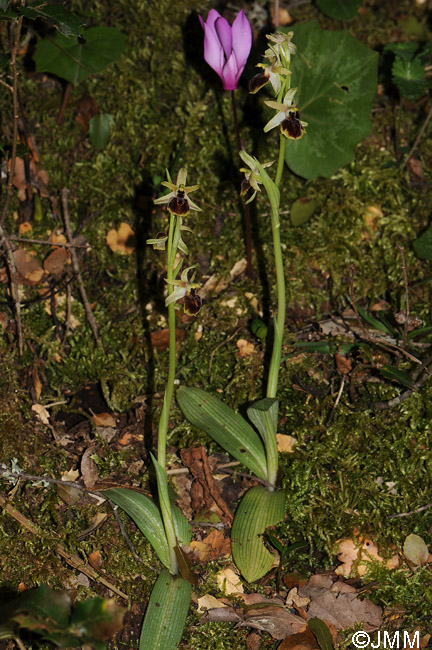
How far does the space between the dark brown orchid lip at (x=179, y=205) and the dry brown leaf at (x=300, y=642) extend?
1.42 m

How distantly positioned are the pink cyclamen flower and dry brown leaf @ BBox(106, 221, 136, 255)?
0.96 meters

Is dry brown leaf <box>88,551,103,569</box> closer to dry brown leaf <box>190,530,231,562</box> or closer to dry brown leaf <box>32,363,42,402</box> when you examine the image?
dry brown leaf <box>190,530,231,562</box>

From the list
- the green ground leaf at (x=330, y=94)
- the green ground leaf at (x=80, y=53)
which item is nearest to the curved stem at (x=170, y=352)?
the green ground leaf at (x=330, y=94)

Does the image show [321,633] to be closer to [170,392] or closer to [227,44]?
[170,392]

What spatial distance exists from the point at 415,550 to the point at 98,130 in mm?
2376

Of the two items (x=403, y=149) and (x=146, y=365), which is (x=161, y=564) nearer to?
(x=146, y=365)

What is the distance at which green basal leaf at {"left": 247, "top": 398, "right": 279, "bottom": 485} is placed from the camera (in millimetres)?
2154

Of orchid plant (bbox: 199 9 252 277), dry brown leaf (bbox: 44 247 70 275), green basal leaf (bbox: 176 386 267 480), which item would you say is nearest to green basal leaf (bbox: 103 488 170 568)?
green basal leaf (bbox: 176 386 267 480)

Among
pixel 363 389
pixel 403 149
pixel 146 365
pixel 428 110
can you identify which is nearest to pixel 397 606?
pixel 363 389

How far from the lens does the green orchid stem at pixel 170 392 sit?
179 centimetres

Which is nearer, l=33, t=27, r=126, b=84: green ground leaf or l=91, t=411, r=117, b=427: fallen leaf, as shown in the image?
l=91, t=411, r=117, b=427: fallen leaf

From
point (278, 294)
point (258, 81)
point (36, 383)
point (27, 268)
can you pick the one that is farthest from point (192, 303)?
point (27, 268)

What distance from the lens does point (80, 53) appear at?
286 cm

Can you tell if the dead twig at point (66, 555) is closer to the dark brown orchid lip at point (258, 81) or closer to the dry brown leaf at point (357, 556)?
the dry brown leaf at point (357, 556)
